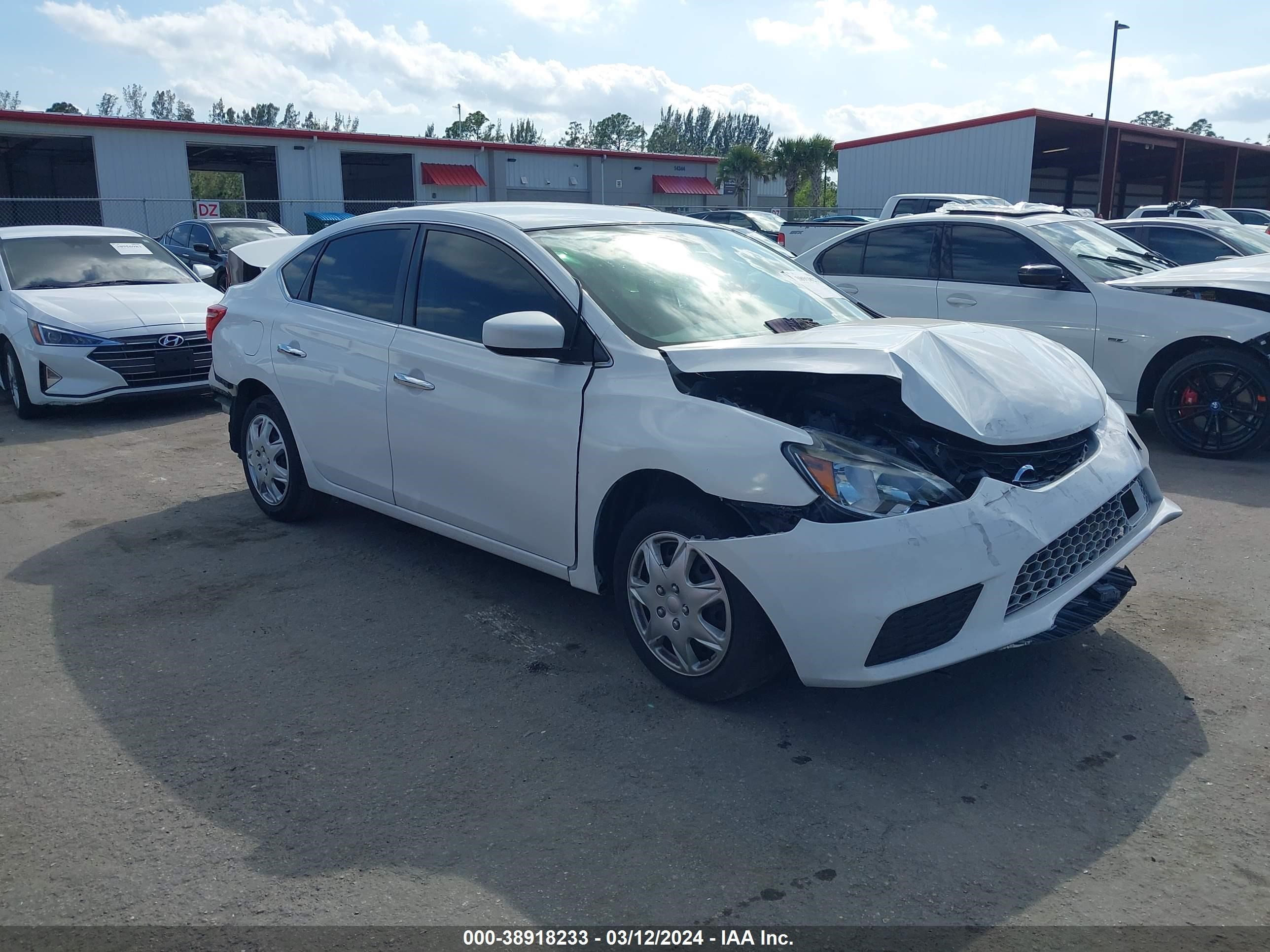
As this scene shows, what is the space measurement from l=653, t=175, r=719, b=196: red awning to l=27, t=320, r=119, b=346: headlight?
127ft

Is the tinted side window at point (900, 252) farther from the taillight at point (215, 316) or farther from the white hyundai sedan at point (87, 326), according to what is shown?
the white hyundai sedan at point (87, 326)

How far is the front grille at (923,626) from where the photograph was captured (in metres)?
3.20

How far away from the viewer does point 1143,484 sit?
160 inches

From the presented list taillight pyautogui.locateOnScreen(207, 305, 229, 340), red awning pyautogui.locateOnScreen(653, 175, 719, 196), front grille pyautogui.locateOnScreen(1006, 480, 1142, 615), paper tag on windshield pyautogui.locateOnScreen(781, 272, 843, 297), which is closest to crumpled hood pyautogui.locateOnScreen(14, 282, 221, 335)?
taillight pyautogui.locateOnScreen(207, 305, 229, 340)

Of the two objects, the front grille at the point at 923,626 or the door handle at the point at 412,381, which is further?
the door handle at the point at 412,381

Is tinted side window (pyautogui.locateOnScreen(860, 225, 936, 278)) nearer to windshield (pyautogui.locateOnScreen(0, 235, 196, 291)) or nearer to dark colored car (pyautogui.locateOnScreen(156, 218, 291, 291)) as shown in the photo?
windshield (pyautogui.locateOnScreen(0, 235, 196, 291))

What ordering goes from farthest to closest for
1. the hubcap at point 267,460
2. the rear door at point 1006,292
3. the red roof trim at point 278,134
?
the red roof trim at point 278,134 → the rear door at point 1006,292 → the hubcap at point 267,460

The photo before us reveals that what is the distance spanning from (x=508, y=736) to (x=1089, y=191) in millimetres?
51767

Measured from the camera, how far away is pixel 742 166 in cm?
5988

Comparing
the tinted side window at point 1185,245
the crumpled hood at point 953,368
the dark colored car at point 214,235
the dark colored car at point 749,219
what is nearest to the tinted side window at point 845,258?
the tinted side window at point 1185,245

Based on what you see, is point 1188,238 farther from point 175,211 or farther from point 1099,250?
point 175,211

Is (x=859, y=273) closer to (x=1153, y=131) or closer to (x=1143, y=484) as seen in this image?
(x=1143, y=484)

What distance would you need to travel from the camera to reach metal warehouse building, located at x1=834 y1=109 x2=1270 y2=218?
115 feet

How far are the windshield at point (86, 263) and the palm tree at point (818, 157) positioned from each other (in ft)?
176
